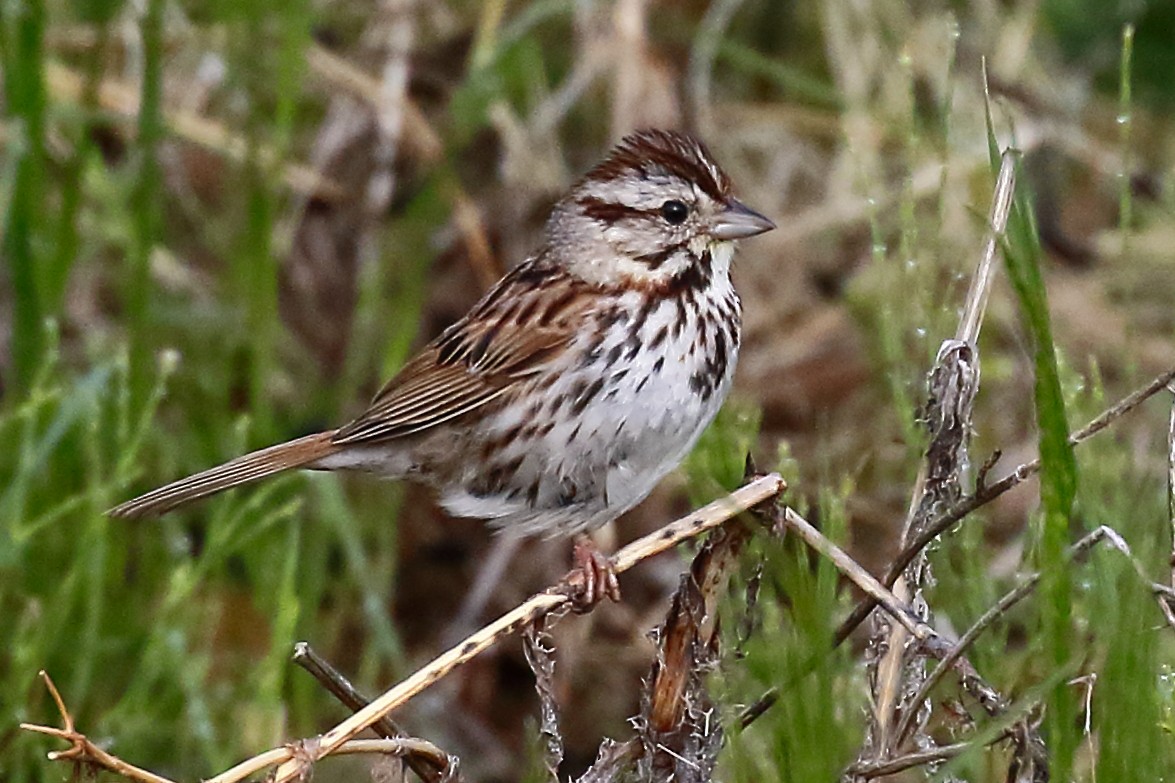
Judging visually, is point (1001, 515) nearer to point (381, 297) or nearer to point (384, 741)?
point (381, 297)

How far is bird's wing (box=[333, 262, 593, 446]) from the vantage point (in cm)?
280

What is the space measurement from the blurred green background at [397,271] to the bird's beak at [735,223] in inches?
6.6

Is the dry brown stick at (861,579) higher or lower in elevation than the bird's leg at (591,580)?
higher

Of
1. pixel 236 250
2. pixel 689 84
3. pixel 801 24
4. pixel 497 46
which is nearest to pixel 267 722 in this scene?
pixel 236 250

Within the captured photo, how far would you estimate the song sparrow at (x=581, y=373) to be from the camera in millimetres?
2629

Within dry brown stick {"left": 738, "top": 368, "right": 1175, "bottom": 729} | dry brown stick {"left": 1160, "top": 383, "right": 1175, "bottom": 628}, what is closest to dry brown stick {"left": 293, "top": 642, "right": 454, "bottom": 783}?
dry brown stick {"left": 738, "top": 368, "right": 1175, "bottom": 729}

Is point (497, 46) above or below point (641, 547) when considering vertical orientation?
above

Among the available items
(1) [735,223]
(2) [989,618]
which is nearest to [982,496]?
(2) [989,618]

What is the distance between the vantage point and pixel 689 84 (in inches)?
184

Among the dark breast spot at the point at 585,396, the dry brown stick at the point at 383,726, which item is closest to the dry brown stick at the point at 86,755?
the dry brown stick at the point at 383,726

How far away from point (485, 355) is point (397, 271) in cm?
142

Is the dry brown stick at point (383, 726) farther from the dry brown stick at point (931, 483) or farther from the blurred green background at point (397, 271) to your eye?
the blurred green background at point (397, 271)

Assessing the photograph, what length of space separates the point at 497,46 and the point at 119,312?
3.63 ft

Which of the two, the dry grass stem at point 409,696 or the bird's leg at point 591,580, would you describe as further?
the bird's leg at point 591,580
